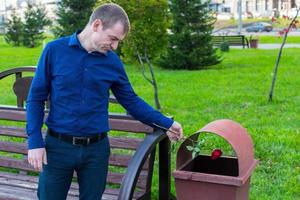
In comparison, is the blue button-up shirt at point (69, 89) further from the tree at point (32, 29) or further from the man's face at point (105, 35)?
the tree at point (32, 29)

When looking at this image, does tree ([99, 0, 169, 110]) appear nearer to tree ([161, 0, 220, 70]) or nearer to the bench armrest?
tree ([161, 0, 220, 70])

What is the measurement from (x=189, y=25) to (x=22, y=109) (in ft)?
39.2

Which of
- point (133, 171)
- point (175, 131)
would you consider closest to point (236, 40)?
point (175, 131)

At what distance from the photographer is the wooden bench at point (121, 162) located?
2951 millimetres

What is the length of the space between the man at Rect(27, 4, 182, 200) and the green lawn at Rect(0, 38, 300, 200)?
173 centimetres

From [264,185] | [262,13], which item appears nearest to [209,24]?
[264,185]

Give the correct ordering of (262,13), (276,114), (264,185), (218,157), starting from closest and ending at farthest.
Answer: (218,157), (264,185), (276,114), (262,13)

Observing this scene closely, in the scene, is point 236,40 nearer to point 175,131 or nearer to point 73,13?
point 73,13

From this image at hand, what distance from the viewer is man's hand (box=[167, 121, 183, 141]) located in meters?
3.16

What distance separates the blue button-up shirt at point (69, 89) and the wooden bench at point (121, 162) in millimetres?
313

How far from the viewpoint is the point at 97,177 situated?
2.88 metres

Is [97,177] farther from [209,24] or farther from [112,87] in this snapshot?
[209,24]

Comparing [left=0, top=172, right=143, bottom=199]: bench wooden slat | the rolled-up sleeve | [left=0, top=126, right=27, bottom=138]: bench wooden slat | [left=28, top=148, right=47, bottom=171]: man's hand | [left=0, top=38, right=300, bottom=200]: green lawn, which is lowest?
[left=0, top=38, right=300, bottom=200]: green lawn

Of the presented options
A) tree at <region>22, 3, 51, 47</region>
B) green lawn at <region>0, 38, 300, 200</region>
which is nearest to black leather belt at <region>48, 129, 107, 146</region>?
green lawn at <region>0, 38, 300, 200</region>
